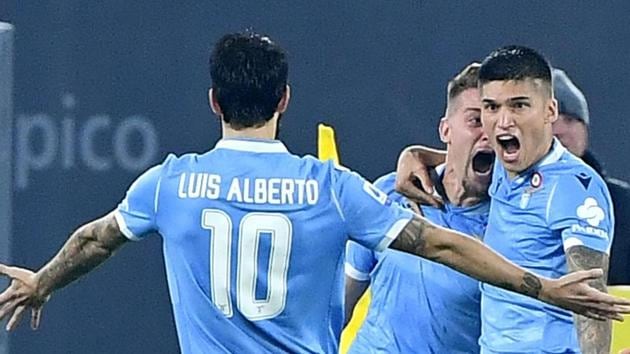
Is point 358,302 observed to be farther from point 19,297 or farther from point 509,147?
point 19,297

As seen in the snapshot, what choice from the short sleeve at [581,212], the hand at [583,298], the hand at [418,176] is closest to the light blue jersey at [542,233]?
the short sleeve at [581,212]

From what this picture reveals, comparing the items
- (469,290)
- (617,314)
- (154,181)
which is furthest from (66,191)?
(617,314)

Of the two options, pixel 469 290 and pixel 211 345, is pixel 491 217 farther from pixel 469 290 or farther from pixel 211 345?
pixel 211 345

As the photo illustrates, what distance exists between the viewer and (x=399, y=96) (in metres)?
8.03

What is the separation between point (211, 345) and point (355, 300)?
4.96 ft

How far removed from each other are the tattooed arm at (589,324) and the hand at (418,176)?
80 cm

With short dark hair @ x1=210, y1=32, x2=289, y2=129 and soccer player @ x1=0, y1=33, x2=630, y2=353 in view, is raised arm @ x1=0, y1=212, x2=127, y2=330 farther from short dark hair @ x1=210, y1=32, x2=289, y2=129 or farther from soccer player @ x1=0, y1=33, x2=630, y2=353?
short dark hair @ x1=210, y1=32, x2=289, y2=129

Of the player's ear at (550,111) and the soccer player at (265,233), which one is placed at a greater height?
the player's ear at (550,111)

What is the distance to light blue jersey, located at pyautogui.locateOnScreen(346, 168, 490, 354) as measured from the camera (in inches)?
230

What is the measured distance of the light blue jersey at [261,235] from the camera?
15.4 ft

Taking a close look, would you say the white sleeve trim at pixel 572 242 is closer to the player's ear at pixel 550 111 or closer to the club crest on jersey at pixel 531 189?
the club crest on jersey at pixel 531 189

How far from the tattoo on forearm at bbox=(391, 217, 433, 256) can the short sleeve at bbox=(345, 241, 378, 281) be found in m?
1.33

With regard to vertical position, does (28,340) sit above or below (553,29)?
below

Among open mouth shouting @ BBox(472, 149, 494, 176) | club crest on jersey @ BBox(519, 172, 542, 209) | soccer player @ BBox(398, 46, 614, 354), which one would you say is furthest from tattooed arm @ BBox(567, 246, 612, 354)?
open mouth shouting @ BBox(472, 149, 494, 176)
